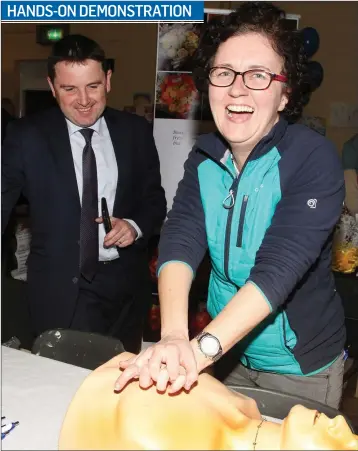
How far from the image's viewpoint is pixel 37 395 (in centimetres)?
125

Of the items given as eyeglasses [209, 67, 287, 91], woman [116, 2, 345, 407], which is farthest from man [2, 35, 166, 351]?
eyeglasses [209, 67, 287, 91]

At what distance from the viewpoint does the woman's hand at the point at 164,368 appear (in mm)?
966

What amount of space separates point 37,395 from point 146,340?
1992mm

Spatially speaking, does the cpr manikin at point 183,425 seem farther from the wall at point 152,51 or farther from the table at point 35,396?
the wall at point 152,51

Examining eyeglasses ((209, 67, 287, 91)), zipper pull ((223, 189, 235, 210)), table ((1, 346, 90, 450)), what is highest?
eyeglasses ((209, 67, 287, 91))

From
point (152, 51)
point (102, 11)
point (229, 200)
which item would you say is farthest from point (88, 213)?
point (152, 51)

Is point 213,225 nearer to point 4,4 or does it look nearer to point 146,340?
point 4,4

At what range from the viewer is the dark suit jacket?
2.04 meters

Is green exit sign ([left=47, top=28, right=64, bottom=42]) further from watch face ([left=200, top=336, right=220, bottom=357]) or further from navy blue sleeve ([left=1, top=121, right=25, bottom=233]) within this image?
watch face ([left=200, top=336, right=220, bottom=357])

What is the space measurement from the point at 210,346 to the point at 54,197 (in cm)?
117

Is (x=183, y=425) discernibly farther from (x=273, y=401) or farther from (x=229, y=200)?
Answer: (x=229, y=200)

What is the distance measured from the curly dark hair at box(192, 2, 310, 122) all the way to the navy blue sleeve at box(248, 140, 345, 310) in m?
0.17

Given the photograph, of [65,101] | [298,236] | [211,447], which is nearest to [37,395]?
[211,447]

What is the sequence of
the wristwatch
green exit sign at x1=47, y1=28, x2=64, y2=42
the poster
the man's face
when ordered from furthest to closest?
green exit sign at x1=47, y1=28, x2=64, y2=42 < the poster < the man's face < the wristwatch
